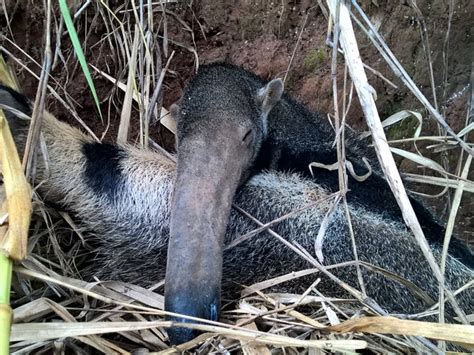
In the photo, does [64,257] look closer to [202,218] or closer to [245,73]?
[202,218]

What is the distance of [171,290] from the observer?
2.77 metres

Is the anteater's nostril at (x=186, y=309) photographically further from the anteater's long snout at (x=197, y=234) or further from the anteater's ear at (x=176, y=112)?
the anteater's ear at (x=176, y=112)

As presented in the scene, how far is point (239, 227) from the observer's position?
3459 mm

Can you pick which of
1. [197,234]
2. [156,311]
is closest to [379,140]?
[197,234]

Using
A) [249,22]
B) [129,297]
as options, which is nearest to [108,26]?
[249,22]

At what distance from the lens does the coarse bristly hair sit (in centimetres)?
335

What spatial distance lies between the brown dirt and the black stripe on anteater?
108cm

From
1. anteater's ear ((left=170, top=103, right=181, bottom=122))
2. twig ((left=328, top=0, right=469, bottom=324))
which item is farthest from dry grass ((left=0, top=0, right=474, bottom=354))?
anteater's ear ((left=170, top=103, right=181, bottom=122))

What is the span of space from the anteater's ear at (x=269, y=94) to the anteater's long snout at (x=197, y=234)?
72 cm

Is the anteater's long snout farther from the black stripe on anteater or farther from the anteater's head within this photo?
the black stripe on anteater

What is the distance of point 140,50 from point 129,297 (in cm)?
190

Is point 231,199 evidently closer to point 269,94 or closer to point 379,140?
point 379,140

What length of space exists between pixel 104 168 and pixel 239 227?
832 mm

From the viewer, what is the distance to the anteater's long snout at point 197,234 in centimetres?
276
